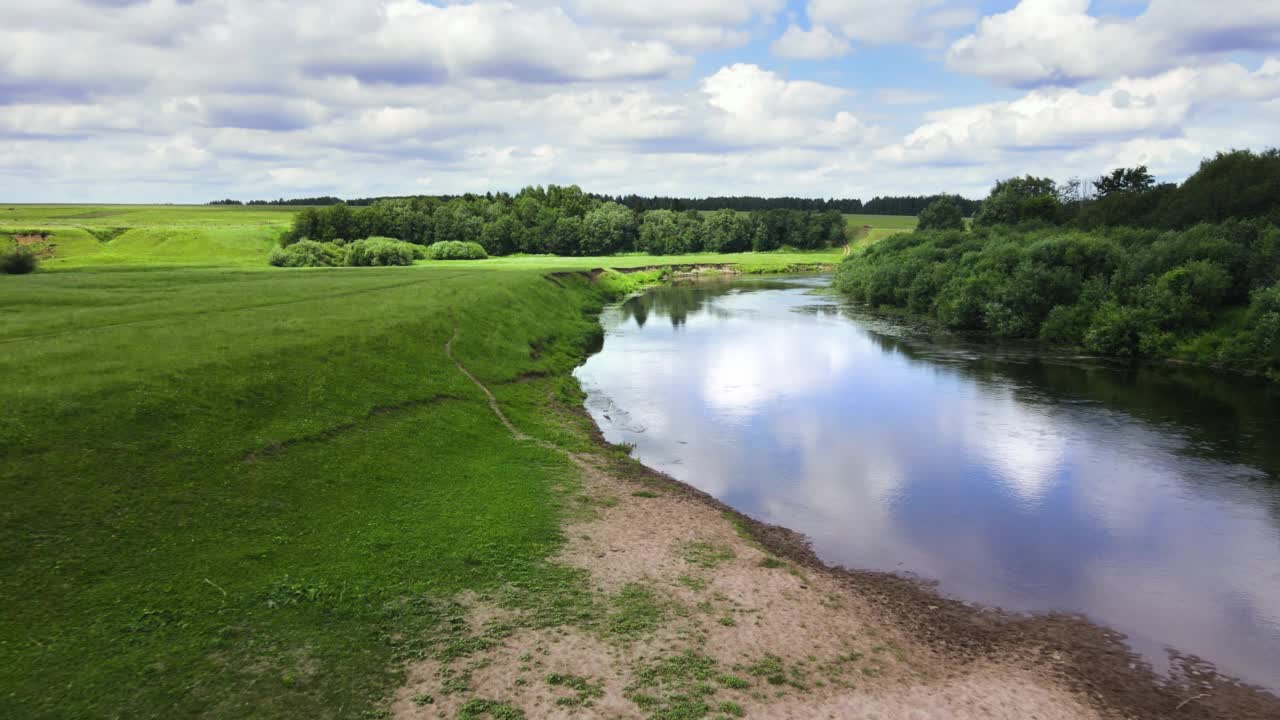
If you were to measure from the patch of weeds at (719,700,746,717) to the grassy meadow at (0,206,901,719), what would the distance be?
184 inches

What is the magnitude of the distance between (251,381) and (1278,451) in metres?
43.1

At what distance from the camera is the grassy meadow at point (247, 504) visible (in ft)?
43.2

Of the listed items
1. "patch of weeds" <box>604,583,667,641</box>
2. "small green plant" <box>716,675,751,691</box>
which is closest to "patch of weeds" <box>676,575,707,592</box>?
"patch of weeds" <box>604,583,667,641</box>

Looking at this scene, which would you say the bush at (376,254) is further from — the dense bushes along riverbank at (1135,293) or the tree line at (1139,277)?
the dense bushes along riverbank at (1135,293)

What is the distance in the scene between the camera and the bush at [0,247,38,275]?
5753cm

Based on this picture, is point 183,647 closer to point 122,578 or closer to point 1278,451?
point 122,578

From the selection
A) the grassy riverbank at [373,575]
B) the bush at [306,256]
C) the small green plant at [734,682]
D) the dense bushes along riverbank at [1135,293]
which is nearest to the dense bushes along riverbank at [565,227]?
the bush at [306,256]

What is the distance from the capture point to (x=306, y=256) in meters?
101

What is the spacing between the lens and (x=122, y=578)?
15.4 meters

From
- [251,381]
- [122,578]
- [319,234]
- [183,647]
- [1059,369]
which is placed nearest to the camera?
[183,647]

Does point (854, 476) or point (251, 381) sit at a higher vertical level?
point (251, 381)

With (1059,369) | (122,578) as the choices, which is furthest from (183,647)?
(1059,369)

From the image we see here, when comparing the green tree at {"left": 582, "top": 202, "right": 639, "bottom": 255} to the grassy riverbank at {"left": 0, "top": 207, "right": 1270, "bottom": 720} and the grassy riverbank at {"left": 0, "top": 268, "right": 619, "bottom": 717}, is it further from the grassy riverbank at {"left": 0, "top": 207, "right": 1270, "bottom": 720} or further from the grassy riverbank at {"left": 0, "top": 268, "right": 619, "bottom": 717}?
the grassy riverbank at {"left": 0, "top": 207, "right": 1270, "bottom": 720}

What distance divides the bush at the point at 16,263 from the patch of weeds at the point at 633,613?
65.6 metres
